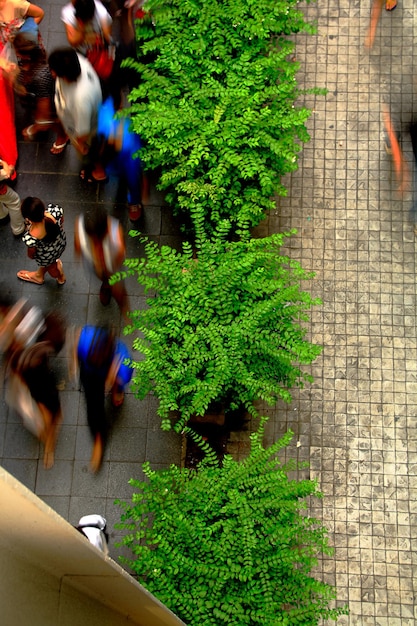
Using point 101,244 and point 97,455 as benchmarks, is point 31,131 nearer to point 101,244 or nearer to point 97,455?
point 101,244

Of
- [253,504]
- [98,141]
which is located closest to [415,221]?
[98,141]

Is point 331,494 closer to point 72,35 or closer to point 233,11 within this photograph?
point 233,11

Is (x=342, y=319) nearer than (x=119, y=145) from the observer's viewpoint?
No

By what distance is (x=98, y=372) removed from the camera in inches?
257

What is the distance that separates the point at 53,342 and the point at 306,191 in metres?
3.64

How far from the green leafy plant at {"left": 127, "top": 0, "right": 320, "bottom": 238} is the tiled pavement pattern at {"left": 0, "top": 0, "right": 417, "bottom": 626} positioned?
144 cm

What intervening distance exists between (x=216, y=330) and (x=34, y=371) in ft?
5.44

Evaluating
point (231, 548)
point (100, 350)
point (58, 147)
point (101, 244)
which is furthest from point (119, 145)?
point (231, 548)

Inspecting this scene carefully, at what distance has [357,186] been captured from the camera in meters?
8.57

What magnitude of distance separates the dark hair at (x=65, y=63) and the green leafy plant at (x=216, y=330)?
1888mm

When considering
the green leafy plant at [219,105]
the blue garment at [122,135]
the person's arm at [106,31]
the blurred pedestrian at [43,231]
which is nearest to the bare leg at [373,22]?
the green leafy plant at [219,105]

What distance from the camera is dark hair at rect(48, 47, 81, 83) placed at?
22.0 ft

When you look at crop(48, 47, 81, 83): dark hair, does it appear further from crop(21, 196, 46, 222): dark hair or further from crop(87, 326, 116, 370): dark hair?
crop(87, 326, 116, 370): dark hair

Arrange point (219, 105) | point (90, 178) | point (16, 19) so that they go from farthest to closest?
point (90, 178) → point (16, 19) → point (219, 105)
